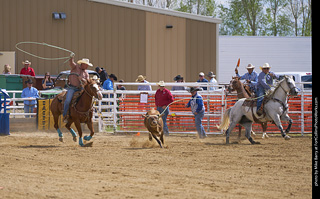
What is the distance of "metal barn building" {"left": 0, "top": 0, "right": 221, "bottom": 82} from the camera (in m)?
25.3

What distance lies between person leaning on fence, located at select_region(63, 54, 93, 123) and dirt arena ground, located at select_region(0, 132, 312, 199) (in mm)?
1082

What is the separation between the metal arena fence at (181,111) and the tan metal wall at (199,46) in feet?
23.0

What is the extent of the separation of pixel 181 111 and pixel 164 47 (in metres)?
7.78

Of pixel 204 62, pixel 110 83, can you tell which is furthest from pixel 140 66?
pixel 110 83

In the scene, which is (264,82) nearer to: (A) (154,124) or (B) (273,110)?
(B) (273,110)

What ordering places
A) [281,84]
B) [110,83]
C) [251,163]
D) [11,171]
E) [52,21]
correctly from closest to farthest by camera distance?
[11,171]
[251,163]
[281,84]
[110,83]
[52,21]

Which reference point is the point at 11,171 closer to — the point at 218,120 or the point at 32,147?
the point at 32,147

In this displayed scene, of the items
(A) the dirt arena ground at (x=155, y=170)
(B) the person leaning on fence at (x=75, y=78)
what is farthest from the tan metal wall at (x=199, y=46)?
(B) the person leaning on fence at (x=75, y=78)

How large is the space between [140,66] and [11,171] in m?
16.5

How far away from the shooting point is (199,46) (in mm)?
26156

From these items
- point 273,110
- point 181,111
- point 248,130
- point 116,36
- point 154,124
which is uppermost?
point 116,36

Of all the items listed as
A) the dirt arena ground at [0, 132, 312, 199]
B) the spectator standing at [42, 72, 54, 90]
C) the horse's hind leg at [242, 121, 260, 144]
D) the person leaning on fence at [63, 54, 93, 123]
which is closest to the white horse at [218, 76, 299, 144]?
the horse's hind leg at [242, 121, 260, 144]

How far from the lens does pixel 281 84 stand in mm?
15367

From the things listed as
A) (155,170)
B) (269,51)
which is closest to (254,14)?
(269,51)
